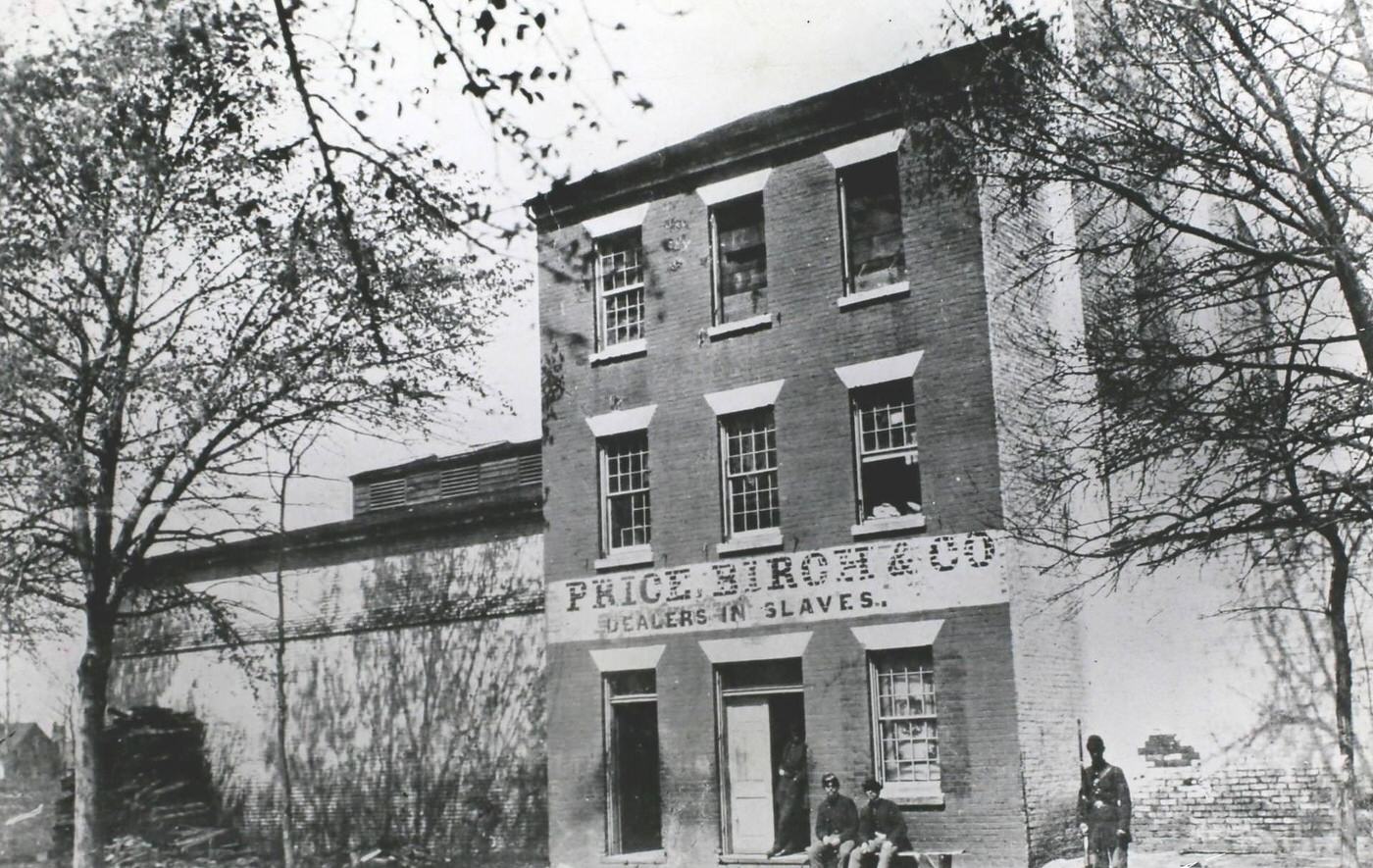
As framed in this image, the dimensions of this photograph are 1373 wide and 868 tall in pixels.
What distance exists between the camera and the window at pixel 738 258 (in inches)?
635

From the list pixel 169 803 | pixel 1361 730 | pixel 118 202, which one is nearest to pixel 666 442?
pixel 118 202

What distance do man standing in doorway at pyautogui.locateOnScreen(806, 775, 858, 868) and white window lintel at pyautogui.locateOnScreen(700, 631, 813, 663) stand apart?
186cm

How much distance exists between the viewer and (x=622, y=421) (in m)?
17.0

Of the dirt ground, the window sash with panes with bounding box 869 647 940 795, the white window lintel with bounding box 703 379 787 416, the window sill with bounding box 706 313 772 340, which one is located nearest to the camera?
the dirt ground

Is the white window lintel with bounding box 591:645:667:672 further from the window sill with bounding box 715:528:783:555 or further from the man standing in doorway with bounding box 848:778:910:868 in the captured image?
the man standing in doorway with bounding box 848:778:910:868

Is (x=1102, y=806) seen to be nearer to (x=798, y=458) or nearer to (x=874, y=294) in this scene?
(x=798, y=458)

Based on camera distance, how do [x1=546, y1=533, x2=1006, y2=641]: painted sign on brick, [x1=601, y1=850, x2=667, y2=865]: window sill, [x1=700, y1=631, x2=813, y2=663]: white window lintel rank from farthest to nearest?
[x1=601, y1=850, x2=667, y2=865]: window sill < [x1=700, y1=631, x2=813, y2=663]: white window lintel < [x1=546, y1=533, x2=1006, y2=641]: painted sign on brick

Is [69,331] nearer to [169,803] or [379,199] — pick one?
[379,199]

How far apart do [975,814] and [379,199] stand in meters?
9.44

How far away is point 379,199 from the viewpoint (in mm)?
14836

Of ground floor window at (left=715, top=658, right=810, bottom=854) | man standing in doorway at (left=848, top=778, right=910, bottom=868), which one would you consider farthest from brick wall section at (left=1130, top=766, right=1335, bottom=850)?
ground floor window at (left=715, top=658, right=810, bottom=854)

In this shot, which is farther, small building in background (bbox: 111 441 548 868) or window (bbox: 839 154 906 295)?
small building in background (bbox: 111 441 548 868)

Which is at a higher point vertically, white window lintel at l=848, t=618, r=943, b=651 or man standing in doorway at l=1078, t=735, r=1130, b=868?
white window lintel at l=848, t=618, r=943, b=651

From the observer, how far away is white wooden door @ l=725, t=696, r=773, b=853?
15375mm
